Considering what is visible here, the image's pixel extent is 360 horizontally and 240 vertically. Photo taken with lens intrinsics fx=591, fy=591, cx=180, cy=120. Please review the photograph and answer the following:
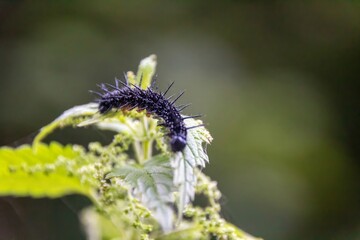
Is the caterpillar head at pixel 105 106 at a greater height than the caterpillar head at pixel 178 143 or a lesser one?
greater

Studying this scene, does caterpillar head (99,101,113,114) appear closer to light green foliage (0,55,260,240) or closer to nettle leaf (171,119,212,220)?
light green foliage (0,55,260,240)

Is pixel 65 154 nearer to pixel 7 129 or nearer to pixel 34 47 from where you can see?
pixel 7 129

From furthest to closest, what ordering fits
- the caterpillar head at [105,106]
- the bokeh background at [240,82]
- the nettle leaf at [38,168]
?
the bokeh background at [240,82]
the nettle leaf at [38,168]
the caterpillar head at [105,106]

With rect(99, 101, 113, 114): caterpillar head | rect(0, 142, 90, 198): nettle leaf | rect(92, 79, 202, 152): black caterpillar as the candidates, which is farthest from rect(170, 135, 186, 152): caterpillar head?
rect(0, 142, 90, 198): nettle leaf

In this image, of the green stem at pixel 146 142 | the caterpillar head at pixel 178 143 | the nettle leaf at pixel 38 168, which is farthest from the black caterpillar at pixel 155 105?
the nettle leaf at pixel 38 168

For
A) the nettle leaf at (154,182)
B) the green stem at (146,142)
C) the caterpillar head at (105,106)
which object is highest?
the caterpillar head at (105,106)

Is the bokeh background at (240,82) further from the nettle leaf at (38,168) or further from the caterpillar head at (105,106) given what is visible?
the caterpillar head at (105,106)

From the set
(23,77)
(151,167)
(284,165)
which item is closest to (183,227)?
(151,167)
